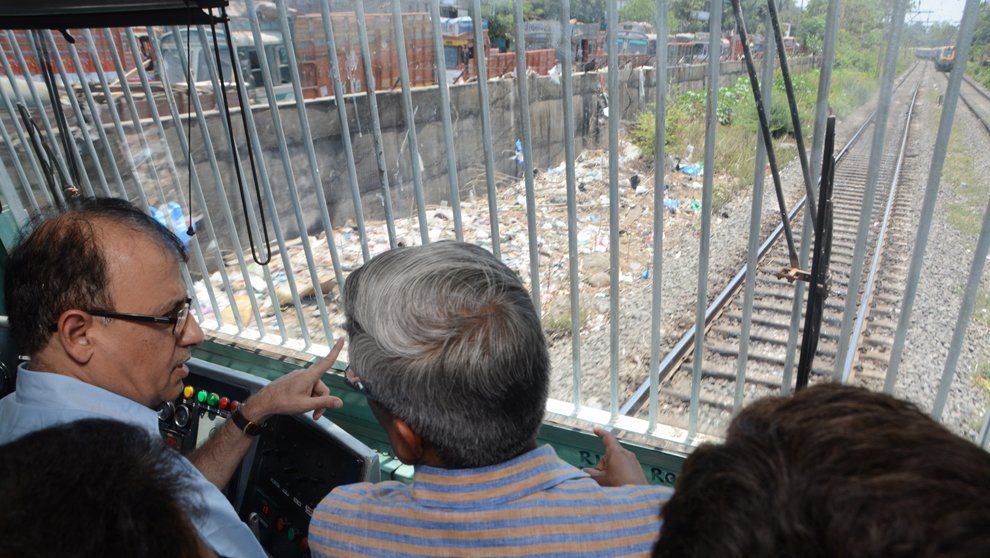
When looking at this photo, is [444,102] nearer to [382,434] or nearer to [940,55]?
[940,55]

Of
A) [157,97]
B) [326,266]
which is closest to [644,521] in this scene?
[157,97]

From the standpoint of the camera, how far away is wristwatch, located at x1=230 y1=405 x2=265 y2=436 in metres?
1.67

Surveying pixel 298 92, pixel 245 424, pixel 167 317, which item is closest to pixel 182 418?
pixel 245 424

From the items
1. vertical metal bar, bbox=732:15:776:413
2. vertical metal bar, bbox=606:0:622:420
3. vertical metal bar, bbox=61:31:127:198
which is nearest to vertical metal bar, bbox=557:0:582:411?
vertical metal bar, bbox=606:0:622:420

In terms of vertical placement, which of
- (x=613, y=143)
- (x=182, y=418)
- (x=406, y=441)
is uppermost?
(x=613, y=143)

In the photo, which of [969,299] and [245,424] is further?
[245,424]

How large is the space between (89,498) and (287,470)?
114cm

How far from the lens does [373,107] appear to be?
1.95 metres

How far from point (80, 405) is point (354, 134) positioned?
128 cm

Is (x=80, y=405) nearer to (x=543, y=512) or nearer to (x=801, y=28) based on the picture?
(x=543, y=512)

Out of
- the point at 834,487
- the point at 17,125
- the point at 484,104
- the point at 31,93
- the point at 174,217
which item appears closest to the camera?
the point at 834,487

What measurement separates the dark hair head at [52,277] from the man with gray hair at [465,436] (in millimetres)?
693

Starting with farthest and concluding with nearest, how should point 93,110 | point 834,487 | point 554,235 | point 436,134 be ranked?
point 554,235 < point 93,110 < point 436,134 < point 834,487

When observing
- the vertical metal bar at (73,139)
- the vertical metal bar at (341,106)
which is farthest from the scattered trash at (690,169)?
the vertical metal bar at (73,139)
